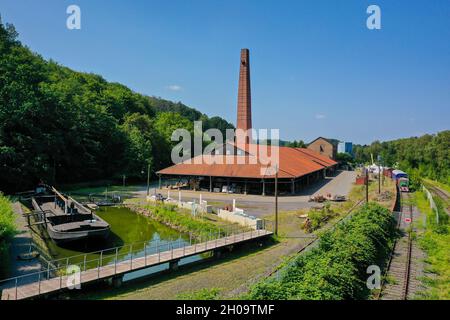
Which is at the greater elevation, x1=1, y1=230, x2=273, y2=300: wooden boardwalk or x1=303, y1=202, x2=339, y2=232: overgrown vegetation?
x1=303, y1=202, x2=339, y2=232: overgrown vegetation

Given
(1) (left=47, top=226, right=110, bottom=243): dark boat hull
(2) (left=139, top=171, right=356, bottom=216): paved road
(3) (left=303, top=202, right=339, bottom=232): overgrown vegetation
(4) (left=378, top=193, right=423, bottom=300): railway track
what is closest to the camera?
(4) (left=378, top=193, right=423, bottom=300): railway track

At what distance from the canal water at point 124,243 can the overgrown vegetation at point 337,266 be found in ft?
18.3

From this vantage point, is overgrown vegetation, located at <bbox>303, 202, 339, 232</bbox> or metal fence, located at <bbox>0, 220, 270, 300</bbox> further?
overgrown vegetation, located at <bbox>303, 202, 339, 232</bbox>

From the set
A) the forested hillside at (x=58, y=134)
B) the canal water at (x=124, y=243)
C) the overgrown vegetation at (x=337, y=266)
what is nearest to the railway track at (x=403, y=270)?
the overgrown vegetation at (x=337, y=266)

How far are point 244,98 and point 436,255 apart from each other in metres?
38.3

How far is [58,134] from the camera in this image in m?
40.6

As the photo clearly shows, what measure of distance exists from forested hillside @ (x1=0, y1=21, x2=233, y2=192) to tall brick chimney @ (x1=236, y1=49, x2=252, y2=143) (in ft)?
50.9

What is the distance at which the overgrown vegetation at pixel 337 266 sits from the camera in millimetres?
9625

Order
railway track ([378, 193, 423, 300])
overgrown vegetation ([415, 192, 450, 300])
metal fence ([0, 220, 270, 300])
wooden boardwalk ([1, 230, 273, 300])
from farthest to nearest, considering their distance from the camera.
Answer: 1. overgrown vegetation ([415, 192, 450, 300])
2. railway track ([378, 193, 423, 300])
3. metal fence ([0, 220, 270, 300])
4. wooden boardwalk ([1, 230, 273, 300])

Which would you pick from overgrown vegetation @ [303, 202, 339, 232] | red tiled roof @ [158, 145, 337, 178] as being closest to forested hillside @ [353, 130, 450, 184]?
red tiled roof @ [158, 145, 337, 178]

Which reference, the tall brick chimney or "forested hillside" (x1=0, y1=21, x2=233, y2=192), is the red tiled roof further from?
"forested hillside" (x1=0, y1=21, x2=233, y2=192)

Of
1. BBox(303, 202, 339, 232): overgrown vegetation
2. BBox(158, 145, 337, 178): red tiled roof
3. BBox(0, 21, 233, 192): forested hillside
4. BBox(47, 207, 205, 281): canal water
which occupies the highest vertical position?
BBox(0, 21, 233, 192): forested hillside

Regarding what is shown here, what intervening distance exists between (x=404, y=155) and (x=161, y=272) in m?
80.5

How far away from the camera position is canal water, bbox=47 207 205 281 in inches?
629
